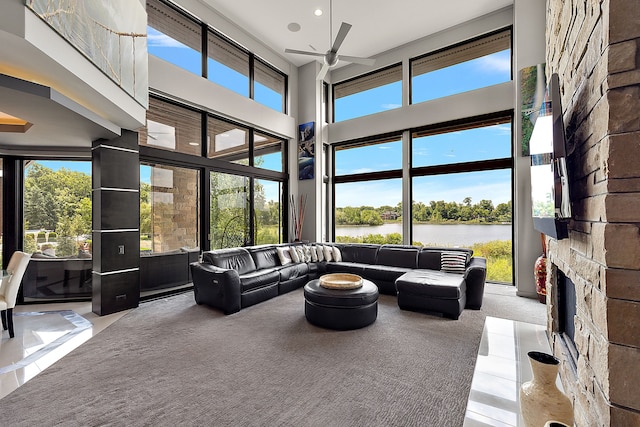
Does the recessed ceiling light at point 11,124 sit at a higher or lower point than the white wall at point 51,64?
lower

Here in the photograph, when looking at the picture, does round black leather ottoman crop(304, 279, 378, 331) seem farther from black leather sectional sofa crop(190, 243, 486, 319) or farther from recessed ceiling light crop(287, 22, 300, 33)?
recessed ceiling light crop(287, 22, 300, 33)

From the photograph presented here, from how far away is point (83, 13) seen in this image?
9.50 ft

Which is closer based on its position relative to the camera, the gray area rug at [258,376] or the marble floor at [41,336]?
the gray area rug at [258,376]

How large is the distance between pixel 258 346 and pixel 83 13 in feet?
12.7

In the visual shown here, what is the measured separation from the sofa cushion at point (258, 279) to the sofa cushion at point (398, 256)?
2232 millimetres

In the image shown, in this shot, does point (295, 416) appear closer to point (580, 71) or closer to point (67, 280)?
point (580, 71)

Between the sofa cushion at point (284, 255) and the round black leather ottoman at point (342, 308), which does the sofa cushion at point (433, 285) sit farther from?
the sofa cushion at point (284, 255)

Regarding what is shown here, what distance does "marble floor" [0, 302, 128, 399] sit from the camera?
261 cm

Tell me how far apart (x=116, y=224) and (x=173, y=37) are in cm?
365

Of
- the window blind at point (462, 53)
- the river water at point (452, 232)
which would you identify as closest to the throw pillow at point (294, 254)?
the river water at point (452, 232)

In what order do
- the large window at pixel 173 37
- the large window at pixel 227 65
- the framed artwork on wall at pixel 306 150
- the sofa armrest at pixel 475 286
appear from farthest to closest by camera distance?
the framed artwork on wall at pixel 306 150, the large window at pixel 227 65, the large window at pixel 173 37, the sofa armrest at pixel 475 286

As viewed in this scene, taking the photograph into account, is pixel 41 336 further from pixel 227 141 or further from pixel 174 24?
pixel 174 24

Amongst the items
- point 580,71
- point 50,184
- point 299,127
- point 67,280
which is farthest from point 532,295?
point 50,184

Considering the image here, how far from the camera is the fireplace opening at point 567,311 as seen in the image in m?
1.99
